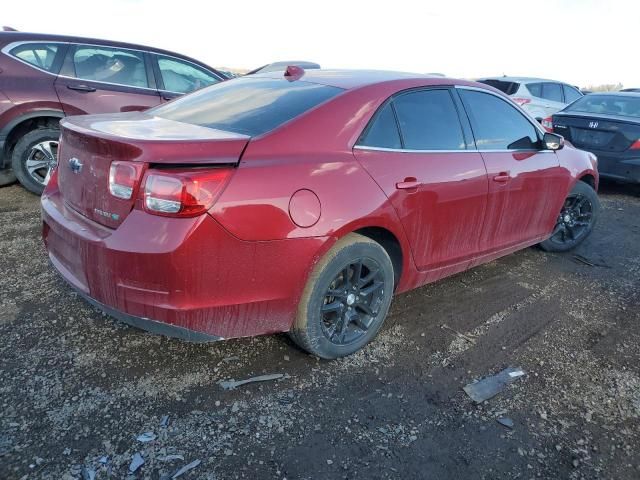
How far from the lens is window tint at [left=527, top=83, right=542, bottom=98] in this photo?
1107cm

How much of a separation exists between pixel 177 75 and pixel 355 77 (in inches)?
156

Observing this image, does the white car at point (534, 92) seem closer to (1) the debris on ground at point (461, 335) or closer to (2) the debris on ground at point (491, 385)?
(1) the debris on ground at point (461, 335)

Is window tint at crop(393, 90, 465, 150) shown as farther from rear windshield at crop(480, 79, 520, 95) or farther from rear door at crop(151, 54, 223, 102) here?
rear windshield at crop(480, 79, 520, 95)

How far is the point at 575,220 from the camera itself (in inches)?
186

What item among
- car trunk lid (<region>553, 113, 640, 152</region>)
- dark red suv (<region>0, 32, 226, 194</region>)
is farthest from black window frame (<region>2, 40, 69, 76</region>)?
car trunk lid (<region>553, 113, 640, 152</region>)

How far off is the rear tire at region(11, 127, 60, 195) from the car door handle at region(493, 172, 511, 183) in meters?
4.36

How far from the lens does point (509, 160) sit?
11.6 feet

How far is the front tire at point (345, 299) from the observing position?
2.49m

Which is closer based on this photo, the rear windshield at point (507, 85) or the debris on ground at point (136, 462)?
the debris on ground at point (136, 462)

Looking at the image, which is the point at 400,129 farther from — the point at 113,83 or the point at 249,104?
the point at 113,83

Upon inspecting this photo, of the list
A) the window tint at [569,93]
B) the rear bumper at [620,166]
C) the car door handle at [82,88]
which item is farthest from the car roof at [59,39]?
the window tint at [569,93]

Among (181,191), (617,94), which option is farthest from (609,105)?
(181,191)

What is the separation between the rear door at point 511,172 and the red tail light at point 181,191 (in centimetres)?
205

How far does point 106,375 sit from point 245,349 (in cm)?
74
